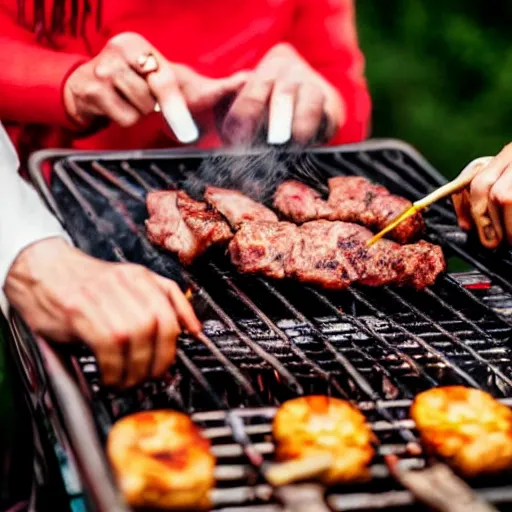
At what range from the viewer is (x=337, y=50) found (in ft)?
13.0

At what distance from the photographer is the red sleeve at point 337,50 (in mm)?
3893

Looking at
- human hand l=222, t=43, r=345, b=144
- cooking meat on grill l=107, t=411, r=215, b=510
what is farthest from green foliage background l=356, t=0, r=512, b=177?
cooking meat on grill l=107, t=411, r=215, b=510

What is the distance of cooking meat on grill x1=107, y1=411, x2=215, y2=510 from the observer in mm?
1550

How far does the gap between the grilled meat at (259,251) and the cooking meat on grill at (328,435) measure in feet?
2.39

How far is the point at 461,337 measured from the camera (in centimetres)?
233

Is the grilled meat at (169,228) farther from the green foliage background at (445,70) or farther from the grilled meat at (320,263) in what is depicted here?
the green foliage background at (445,70)

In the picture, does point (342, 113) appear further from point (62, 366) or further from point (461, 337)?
point (62, 366)

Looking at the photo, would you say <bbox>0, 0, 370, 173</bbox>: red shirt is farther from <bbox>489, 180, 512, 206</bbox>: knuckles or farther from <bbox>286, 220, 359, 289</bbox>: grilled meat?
<bbox>489, 180, 512, 206</bbox>: knuckles

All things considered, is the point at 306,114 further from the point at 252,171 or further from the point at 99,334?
the point at 99,334

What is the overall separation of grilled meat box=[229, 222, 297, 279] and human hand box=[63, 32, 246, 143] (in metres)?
0.44

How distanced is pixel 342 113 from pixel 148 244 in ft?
4.43

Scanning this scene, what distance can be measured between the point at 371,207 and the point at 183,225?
2.34 feet

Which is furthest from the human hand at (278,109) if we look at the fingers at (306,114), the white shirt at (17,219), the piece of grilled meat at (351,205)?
the white shirt at (17,219)

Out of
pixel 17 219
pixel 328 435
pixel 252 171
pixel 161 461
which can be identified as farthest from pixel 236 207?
pixel 161 461
